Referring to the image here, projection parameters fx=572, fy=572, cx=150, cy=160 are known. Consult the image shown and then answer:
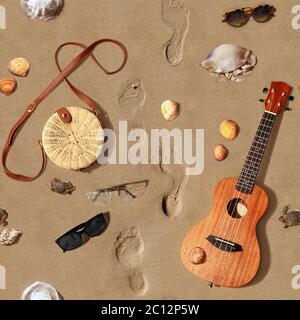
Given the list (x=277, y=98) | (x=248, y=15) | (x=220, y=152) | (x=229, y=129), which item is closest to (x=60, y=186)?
(x=220, y=152)

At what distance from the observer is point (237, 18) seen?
4062mm

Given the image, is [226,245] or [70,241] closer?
[226,245]

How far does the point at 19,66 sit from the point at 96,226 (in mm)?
1264

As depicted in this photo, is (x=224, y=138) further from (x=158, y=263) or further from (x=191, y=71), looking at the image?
(x=158, y=263)

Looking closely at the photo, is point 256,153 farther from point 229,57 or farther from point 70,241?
point 70,241

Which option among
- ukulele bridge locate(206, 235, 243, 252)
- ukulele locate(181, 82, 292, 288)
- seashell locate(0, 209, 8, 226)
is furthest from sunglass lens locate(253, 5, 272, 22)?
seashell locate(0, 209, 8, 226)

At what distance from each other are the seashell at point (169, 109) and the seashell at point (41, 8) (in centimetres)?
102

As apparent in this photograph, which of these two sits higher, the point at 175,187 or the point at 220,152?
the point at 220,152

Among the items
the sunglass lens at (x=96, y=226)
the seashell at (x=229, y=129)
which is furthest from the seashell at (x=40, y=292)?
the seashell at (x=229, y=129)

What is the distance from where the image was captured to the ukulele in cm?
396

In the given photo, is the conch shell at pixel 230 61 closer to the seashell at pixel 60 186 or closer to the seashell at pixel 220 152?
the seashell at pixel 220 152

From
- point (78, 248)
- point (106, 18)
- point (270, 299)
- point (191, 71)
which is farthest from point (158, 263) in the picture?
point (106, 18)

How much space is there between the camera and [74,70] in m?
4.11

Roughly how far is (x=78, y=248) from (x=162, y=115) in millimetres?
1131
